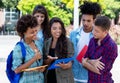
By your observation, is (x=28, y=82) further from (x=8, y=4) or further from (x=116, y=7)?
(x=8, y=4)

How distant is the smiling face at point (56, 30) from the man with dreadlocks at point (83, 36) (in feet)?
0.93

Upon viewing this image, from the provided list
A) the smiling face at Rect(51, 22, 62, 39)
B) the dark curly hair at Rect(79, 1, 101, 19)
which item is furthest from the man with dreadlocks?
the smiling face at Rect(51, 22, 62, 39)

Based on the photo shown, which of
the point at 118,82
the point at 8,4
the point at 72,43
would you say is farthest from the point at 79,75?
the point at 8,4

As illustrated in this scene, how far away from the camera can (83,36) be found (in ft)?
14.7

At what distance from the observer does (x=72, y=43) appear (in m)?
4.30

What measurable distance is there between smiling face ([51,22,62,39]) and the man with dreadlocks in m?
0.28

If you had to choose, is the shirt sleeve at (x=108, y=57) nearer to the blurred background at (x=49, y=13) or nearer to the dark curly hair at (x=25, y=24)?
the dark curly hair at (x=25, y=24)

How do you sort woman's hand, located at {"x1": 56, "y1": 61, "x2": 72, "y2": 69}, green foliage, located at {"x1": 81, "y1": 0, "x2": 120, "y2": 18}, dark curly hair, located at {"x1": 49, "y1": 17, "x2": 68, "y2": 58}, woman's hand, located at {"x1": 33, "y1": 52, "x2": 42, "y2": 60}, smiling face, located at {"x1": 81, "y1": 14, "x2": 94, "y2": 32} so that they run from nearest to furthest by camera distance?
woman's hand, located at {"x1": 33, "y1": 52, "x2": 42, "y2": 60}, woman's hand, located at {"x1": 56, "y1": 61, "x2": 72, "y2": 69}, dark curly hair, located at {"x1": 49, "y1": 17, "x2": 68, "y2": 58}, smiling face, located at {"x1": 81, "y1": 14, "x2": 94, "y2": 32}, green foliage, located at {"x1": 81, "y1": 0, "x2": 120, "y2": 18}

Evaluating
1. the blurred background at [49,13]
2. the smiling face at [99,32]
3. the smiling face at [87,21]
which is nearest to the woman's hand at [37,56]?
the smiling face at [99,32]

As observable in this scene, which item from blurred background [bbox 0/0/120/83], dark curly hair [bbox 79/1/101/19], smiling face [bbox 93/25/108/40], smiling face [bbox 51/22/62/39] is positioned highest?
dark curly hair [bbox 79/1/101/19]

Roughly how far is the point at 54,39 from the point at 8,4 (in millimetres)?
33552

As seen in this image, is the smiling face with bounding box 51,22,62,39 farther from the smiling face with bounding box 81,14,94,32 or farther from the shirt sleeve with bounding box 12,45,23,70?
the shirt sleeve with bounding box 12,45,23,70

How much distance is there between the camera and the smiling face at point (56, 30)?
13.9 ft

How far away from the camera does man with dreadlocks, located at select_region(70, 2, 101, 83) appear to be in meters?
4.40
